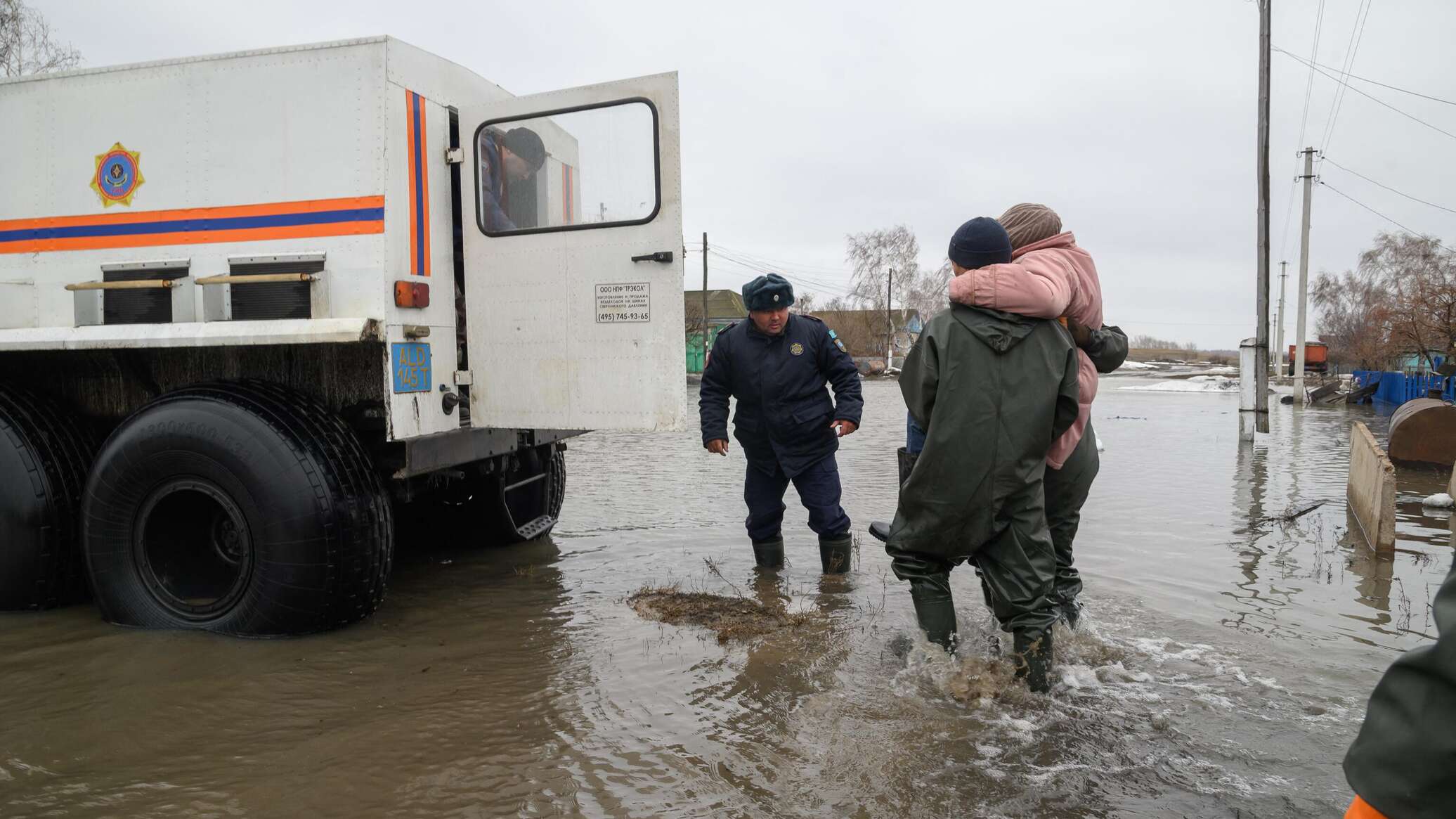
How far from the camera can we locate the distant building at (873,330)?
57594mm

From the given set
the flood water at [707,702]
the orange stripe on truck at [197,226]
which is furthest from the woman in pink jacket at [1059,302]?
the orange stripe on truck at [197,226]

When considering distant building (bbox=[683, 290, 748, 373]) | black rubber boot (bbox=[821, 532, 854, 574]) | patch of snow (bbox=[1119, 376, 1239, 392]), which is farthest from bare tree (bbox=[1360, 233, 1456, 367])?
distant building (bbox=[683, 290, 748, 373])

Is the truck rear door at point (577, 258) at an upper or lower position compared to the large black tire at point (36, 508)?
upper

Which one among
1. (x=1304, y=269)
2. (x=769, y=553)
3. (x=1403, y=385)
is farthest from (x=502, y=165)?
(x=1304, y=269)

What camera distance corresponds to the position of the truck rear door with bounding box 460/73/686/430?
4.61 meters

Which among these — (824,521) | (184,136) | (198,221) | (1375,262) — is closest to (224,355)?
(198,221)

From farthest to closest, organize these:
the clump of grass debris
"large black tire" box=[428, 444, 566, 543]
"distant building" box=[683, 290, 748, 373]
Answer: "distant building" box=[683, 290, 748, 373]
"large black tire" box=[428, 444, 566, 543]
the clump of grass debris

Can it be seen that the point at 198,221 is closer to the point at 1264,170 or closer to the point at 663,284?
the point at 663,284

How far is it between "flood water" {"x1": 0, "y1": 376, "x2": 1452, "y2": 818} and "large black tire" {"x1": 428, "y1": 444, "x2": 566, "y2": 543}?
0.93 feet

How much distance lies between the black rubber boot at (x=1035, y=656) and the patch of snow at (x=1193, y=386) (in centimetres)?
3137

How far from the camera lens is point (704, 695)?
144 inches

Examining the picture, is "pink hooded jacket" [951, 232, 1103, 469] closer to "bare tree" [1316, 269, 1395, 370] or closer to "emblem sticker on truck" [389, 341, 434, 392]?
"emblem sticker on truck" [389, 341, 434, 392]

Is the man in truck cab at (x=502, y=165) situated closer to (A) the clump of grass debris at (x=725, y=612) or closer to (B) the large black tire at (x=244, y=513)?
(B) the large black tire at (x=244, y=513)

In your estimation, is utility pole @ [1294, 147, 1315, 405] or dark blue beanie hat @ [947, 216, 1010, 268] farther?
utility pole @ [1294, 147, 1315, 405]
